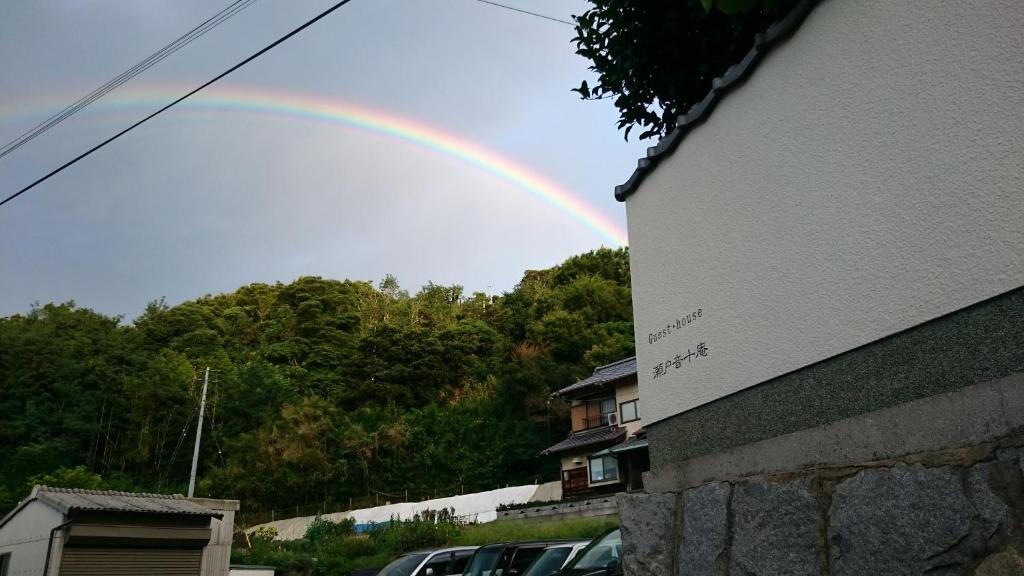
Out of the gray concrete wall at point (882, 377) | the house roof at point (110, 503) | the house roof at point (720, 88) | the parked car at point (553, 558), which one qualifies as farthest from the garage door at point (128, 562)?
the gray concrete wall at point (882, 377)

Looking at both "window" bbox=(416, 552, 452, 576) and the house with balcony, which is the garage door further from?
the house with balcony

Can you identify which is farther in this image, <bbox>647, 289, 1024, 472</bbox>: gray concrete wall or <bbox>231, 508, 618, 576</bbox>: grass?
<bbox>231, 508, 618, 576</bbox>: grass

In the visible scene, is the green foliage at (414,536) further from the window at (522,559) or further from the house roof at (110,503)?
the window at (522,559)

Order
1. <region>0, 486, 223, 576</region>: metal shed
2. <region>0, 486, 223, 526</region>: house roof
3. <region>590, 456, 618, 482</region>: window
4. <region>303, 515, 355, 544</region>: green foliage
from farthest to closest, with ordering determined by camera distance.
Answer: <region>590, 456, 618, 482</region>: window
<region>303, 515, 355, 544</region>: green foliage
<region>0, 486, 223, 526</region>: house roof
<region>0, 486, 223, 576</region>: metal shed

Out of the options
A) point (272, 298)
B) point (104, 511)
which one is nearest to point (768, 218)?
point (104, 511)

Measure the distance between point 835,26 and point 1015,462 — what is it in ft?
7.44

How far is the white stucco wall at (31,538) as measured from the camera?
15023 mm

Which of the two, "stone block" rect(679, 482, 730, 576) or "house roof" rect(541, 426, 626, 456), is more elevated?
"house roof" rect(541, 426, 626, 456)

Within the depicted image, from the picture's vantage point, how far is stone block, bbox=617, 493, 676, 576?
439 cm

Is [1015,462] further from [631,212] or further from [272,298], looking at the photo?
[272,298]

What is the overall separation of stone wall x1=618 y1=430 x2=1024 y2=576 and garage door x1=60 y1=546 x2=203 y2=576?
15.1m

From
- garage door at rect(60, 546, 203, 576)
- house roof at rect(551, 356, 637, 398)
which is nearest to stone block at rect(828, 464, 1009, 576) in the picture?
garage door at rect(60, 546, 203, 576)

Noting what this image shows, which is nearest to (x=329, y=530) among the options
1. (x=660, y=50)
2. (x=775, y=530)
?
(x=660, y=50)

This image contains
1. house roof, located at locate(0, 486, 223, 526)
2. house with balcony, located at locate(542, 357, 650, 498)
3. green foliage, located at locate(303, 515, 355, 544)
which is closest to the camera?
house roof, located at locate(0, 486, 223, 526)
